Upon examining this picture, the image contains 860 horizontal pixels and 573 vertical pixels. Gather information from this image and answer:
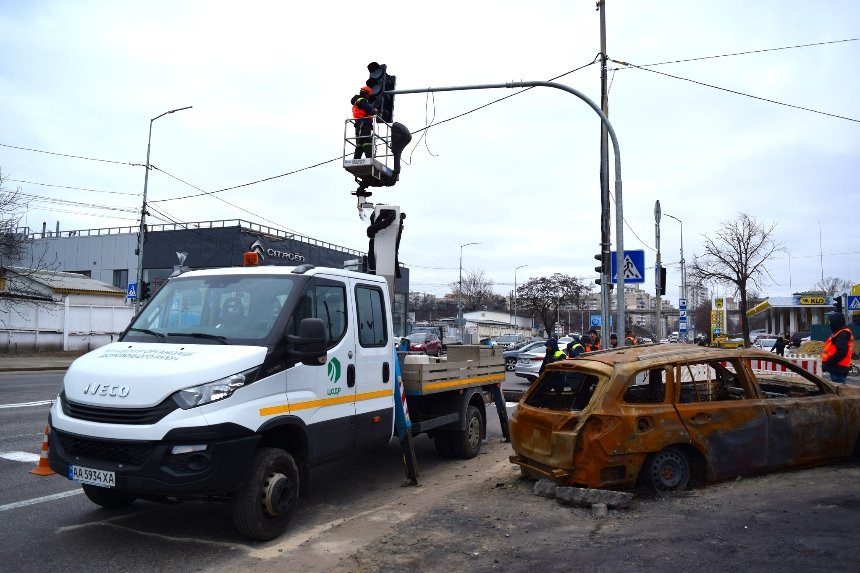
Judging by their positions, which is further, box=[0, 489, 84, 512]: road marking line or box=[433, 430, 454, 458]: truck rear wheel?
box=[433, 430, 454, 458]: truck rear wheel

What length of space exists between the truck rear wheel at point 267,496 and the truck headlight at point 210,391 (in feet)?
2.05

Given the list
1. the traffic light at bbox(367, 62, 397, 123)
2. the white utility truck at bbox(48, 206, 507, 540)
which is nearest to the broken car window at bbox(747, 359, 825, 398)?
the white utility truck at bbox(48, 206, 507, 540)

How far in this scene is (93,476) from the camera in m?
4.92

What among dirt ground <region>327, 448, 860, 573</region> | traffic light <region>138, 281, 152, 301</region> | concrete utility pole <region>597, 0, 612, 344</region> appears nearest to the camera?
dirt ground <region>327, 448, 860, 573</region>

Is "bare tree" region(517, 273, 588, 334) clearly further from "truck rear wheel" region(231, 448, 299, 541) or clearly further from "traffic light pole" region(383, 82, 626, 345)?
"truck rear wheel" region(231, 448, 299, 541)

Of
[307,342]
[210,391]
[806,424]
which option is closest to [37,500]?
[210,391]

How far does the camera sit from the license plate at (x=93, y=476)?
486 cm

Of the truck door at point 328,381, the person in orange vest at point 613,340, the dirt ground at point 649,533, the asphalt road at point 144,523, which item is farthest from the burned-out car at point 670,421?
the person in orange vest at point 613,340

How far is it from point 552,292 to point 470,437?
6937 centimetres

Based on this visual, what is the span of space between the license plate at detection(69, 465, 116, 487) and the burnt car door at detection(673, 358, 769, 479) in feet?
16.6

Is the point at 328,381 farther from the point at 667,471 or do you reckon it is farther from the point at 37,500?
the point at 667,471

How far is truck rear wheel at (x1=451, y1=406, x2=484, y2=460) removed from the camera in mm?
9297

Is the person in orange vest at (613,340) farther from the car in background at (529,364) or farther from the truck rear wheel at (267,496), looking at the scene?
the truck rear wheel at (267,496)

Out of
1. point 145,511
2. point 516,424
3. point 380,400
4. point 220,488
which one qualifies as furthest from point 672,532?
point 145,511
